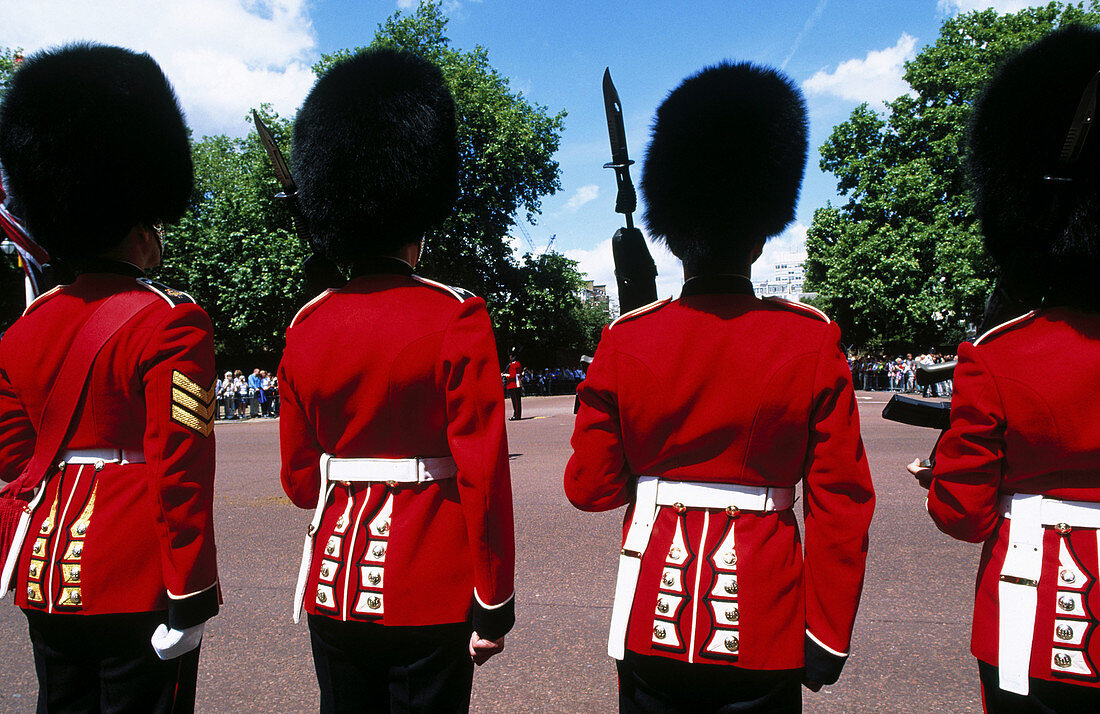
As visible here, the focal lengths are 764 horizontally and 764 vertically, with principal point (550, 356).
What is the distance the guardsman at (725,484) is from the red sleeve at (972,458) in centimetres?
25

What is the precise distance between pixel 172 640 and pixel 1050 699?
2.16 m

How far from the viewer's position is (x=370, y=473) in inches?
80.2

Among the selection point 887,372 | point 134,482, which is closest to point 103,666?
point 134,482

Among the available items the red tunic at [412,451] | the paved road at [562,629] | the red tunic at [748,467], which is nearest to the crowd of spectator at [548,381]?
the paved road at [562,629]

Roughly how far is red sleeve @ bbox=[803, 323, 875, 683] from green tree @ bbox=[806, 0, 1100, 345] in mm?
24498

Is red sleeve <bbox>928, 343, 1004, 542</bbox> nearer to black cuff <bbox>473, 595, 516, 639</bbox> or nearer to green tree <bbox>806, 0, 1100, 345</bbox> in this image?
black cuff <bbox>473, 595, 516, 639</bbox>

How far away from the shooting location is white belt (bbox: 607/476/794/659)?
6.10ft

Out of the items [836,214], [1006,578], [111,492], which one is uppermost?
[836,214]

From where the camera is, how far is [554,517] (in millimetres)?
6816

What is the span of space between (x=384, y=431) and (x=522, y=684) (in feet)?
6.46

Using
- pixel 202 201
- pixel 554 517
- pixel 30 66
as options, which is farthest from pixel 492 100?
pixel 30 66

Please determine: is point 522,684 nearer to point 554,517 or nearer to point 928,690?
point 928,690

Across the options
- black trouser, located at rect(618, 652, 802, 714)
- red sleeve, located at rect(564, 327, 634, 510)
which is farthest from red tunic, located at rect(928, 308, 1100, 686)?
red sleeve, located at rect(564, 327, 634, 510)

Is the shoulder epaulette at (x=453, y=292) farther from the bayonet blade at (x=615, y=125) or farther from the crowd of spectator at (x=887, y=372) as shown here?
the crowd of spectator at (x=887, y=372)
